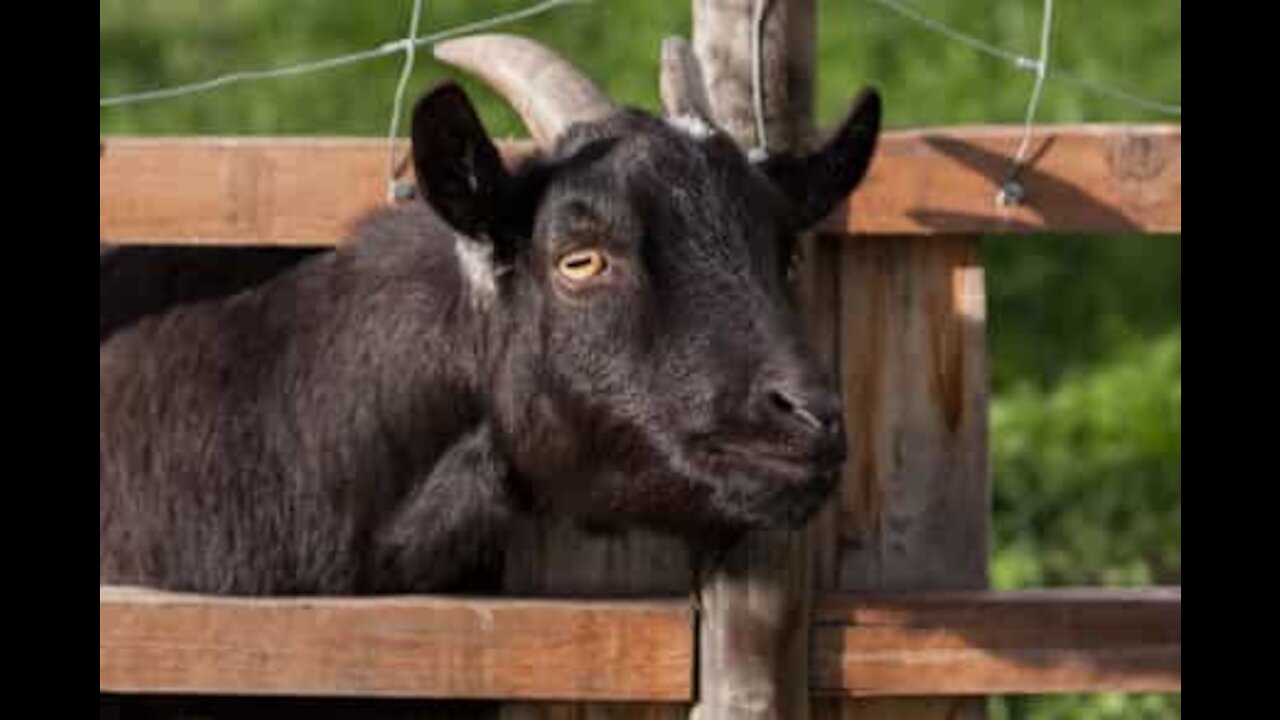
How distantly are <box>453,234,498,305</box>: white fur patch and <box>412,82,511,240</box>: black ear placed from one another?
6 centimetres

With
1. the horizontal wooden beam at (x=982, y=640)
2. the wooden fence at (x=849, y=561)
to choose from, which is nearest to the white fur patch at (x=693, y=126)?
the wooden fence at (x=849, y=561)

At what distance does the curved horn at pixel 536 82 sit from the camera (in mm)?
5301

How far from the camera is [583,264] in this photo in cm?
493

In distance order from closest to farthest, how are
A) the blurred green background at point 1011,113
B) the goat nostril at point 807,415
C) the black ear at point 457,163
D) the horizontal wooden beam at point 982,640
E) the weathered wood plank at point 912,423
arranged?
the goat nostril at point 807,415
the black ear at point 457,163
the horizontal wooden beam at point 982,640
the weathered wood plank at point 912,423
the blurred green background at point 1011,113

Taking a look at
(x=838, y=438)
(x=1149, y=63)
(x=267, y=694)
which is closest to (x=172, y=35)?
(x=1149, y=63)

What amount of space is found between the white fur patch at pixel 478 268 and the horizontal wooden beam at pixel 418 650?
604mm

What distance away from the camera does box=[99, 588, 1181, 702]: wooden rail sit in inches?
206

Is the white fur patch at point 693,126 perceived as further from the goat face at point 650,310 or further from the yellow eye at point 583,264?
the yellow eye at point 583,264

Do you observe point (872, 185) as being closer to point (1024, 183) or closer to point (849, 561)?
point (1024, 183)

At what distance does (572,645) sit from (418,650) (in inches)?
11.7

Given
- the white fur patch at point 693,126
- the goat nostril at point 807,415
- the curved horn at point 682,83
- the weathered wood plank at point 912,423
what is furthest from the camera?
the weathered wood plank at point 912,423

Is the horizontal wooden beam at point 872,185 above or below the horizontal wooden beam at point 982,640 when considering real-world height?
above

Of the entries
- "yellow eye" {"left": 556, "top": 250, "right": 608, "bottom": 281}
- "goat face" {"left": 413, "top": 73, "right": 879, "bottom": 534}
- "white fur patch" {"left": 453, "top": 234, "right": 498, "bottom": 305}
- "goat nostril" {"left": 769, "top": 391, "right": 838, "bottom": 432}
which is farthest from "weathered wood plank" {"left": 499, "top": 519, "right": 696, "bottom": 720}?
"goat nostril" {"left": 769, "top": 391, "right": 838, "bottom": 432}

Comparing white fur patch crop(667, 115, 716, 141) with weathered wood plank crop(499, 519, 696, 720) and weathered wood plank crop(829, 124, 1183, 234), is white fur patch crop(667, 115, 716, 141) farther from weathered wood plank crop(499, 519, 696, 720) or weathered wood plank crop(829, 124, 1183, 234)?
weathered wood plank crop(499, 519, 696, 720)
